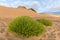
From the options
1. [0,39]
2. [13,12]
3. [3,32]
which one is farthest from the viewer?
[13,12]

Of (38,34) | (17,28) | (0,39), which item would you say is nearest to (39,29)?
(38,34)

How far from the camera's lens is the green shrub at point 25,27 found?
15758 millimetres

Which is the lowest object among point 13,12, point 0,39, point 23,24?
point 0,39

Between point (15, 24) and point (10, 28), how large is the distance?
622 mm

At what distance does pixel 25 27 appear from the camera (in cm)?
1574

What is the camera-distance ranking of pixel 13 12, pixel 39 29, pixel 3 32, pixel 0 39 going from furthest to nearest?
pixel 13 12 < pixel 3 32 < pixel 39 29 < pixel 0 39

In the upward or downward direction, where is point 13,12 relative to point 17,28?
upward

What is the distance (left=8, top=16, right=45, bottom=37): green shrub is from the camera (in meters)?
15.8

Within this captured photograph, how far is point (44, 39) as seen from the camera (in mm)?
16672

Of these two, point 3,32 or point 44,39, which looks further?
point 3,32

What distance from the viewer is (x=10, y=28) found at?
16.5m

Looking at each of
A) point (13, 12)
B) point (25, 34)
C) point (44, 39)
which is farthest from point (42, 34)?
point (13, 12)

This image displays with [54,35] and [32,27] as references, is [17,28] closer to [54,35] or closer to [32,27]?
→ [32,27]

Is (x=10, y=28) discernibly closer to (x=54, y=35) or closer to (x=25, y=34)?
(x=25, y=34)
